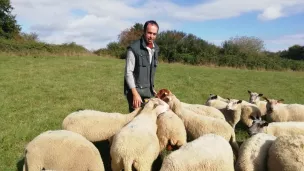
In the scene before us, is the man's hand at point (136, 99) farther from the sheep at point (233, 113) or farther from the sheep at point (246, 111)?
the sheep at point (246, 111)

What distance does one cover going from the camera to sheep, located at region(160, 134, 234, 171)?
444 cm

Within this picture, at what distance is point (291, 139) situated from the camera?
15.9 feet

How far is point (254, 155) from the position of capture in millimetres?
5062

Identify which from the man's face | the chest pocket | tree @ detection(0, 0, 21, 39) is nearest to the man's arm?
the chest pocket

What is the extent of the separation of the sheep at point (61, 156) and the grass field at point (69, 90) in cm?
164

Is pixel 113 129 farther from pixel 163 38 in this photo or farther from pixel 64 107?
pixel 163 38

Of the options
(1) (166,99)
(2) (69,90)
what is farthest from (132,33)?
(1) (166,99)

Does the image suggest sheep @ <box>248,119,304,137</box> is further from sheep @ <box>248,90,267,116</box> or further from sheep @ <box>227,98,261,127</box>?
sheep @ <box>248,90,267,116</box>

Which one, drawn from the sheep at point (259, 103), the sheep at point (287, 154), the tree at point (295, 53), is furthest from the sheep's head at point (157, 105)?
the tree at point (295, 53)

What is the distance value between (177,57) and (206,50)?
3.67 metres

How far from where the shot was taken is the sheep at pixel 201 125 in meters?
6.48

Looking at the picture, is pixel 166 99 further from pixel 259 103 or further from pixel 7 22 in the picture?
pixel 7 22

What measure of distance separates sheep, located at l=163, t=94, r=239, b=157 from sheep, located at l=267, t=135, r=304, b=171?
4.94 feet

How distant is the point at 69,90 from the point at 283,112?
9.19m
